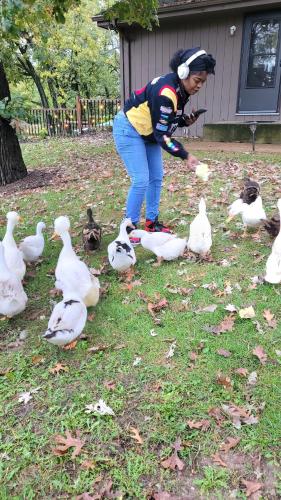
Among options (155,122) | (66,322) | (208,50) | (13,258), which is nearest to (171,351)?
(66,322)

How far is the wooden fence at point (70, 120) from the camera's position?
18.4m

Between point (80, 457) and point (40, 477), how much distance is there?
259 mm

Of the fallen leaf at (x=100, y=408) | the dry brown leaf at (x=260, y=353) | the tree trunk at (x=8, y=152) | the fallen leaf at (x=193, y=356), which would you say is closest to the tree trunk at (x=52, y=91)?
the tree trunk at (x=8, y=152)

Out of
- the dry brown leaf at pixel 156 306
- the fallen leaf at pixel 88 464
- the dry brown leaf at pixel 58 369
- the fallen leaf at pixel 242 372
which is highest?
the dry brown leaf at pixel 156 306

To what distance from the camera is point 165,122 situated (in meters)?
3.90

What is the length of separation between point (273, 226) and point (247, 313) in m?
1.62

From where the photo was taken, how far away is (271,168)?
327 inches

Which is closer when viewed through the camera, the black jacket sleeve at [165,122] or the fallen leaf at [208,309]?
the fallen leaf at [208,309]

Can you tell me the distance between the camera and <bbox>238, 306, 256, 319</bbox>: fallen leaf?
3.49 metres

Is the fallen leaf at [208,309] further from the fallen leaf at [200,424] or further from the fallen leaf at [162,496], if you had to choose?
the fallen leaf at [162,496]

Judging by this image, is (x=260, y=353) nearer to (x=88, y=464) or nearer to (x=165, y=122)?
(x=88, y=464)

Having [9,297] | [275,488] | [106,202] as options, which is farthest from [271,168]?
[275,488]

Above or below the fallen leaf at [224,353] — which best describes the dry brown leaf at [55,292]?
below

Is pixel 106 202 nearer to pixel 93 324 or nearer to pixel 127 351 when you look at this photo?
pixel 93 324
